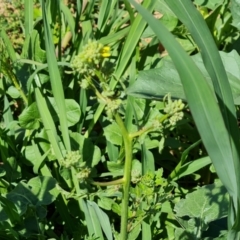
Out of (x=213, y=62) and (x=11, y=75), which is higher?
(x=213, y=62)

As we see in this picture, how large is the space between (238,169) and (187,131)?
978mm

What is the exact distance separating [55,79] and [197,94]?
0.74 meters

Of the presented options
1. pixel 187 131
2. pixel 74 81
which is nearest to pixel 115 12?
pixel 74 81

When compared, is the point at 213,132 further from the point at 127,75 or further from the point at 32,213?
the point at 127,75

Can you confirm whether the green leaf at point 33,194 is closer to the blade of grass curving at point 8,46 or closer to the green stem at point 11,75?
the green stem at point 11,75

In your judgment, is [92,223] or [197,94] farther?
[92,223]

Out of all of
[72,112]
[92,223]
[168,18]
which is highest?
[168,18]

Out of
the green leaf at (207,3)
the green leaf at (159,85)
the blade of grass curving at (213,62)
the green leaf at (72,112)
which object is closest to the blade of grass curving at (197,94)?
the blade of grass curving at (213,62)

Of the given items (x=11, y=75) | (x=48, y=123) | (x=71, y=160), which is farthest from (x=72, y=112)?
(x=71, y=160)

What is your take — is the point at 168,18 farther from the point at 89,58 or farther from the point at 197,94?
the point at 197,94

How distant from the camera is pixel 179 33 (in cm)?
199

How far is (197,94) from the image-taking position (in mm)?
928

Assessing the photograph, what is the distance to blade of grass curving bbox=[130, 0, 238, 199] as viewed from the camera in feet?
3.03

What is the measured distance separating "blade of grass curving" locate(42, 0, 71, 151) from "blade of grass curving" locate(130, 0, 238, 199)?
2.11ft
